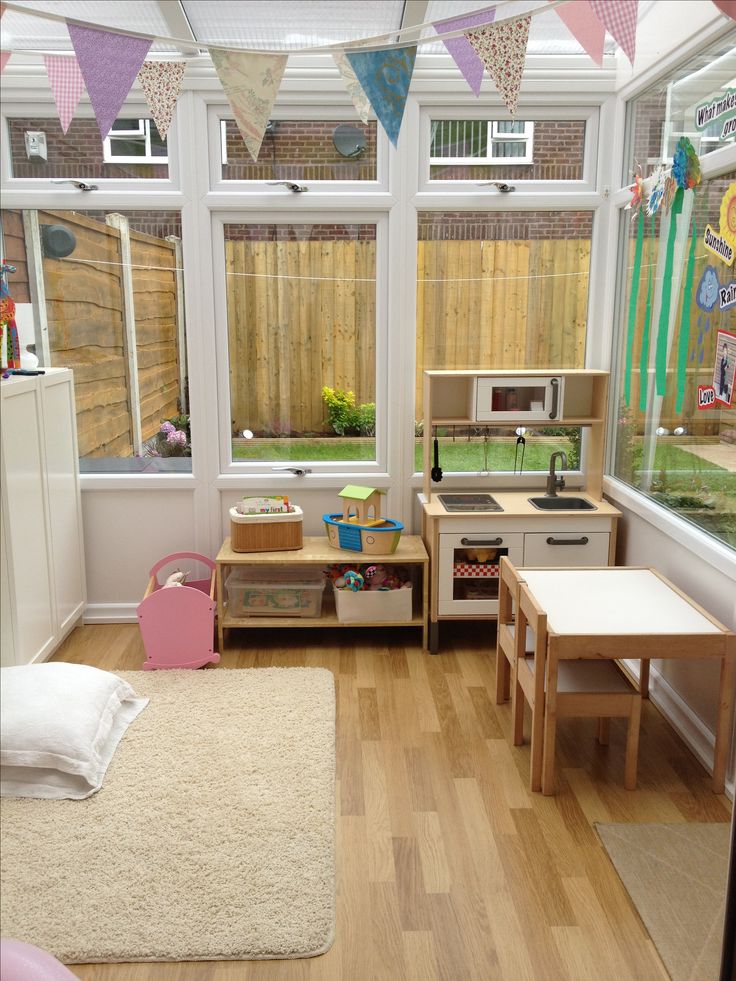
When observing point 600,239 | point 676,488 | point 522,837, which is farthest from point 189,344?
point 522,837

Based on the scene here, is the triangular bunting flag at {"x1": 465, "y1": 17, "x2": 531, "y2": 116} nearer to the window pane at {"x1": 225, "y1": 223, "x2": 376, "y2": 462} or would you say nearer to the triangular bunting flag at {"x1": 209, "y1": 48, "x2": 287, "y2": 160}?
the triangular bunting flag at {"x1": 209, "y1": 48, "x2": 287, "y2": 160}

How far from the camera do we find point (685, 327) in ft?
8.85

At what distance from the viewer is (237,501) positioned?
3627 mm

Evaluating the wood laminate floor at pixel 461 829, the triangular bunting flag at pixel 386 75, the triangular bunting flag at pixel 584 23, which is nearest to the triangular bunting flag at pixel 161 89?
the triangular bunting flag at pixel 386 75

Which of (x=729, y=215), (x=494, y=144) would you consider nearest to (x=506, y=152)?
(x=494, y=144)

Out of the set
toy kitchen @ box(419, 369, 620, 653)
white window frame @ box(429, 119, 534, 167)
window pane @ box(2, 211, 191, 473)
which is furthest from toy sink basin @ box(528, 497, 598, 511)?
window pane @ box(2, 211, 191, 473)

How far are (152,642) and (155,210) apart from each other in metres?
1.71

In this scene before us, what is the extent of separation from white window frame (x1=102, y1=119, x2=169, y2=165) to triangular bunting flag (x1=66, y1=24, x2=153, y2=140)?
1.92 meters

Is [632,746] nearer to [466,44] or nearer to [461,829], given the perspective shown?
[461,829]

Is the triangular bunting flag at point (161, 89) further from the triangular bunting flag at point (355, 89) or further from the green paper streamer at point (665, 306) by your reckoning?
the green paper streamer at point (665, 306)

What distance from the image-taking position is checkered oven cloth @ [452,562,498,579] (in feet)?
10.8

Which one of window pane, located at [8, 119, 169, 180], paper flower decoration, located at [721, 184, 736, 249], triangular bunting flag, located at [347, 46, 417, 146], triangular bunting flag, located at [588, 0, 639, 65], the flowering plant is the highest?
window pane, located at [8, 119, 169, 180]

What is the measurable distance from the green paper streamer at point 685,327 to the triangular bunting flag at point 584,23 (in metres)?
1.40

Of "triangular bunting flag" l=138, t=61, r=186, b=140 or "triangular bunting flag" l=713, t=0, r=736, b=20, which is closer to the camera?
"triangular bunting flag" l=713, t=0, r=736, b=20
